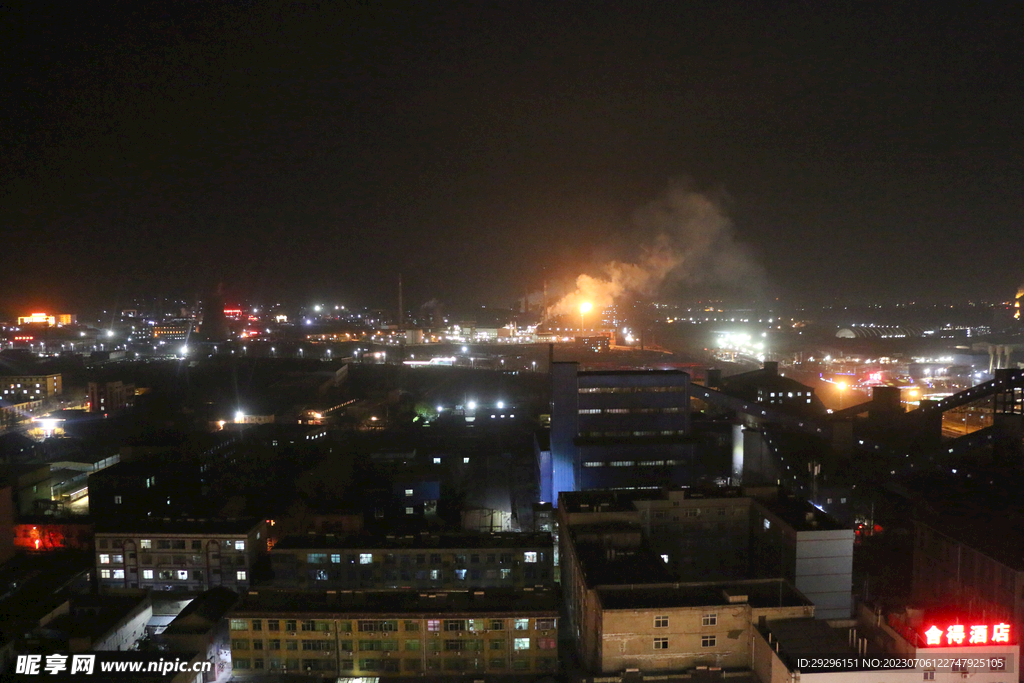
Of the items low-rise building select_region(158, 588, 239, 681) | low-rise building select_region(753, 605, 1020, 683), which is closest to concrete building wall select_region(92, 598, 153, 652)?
low-rise building select_region(158, 588, 239, 681)

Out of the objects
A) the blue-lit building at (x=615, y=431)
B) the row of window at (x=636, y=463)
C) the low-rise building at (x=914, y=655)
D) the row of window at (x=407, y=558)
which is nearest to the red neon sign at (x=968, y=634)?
the low-rise building at (x=914, y=655)

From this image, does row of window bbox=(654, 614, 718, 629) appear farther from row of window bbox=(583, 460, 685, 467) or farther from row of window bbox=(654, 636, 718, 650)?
row of window bbox=(583, 460, 685, 467)

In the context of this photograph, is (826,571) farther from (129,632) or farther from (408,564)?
(129,632)

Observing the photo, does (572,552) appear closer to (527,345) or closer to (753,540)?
(753,540)

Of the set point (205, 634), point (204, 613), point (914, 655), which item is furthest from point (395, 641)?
point (914, 655)

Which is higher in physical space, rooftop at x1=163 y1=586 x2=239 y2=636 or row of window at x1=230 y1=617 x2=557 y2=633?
row of window at x1=230 y1=617 x2=557 y2=633

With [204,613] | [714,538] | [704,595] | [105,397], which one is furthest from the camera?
[105,397]
